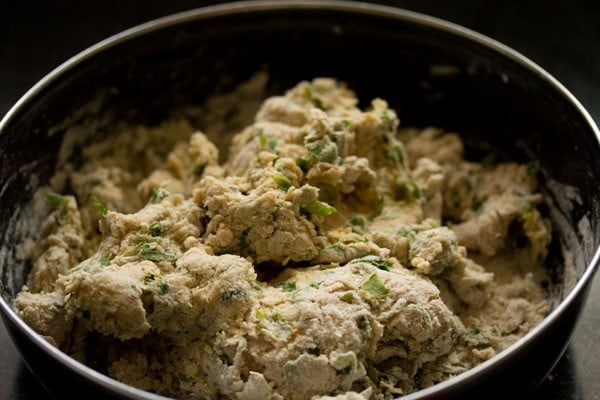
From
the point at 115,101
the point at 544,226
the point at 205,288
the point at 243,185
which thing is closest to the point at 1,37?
the point at 115,101

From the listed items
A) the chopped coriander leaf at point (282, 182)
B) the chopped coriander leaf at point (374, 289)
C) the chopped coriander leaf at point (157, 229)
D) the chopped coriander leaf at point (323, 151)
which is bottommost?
the chopped coriander leaf at point (374, 289)

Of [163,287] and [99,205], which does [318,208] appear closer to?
[163,287]

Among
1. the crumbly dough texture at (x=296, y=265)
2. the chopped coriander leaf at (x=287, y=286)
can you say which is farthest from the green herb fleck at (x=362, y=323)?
the chopped coriander leaf at (x=287, y=286)

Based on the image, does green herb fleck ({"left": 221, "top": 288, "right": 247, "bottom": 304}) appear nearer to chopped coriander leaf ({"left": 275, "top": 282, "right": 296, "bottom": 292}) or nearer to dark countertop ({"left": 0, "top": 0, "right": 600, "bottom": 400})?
chopped coriander leaf ({"left": 275, "top": 282, "right": 296, "bottom": 292})

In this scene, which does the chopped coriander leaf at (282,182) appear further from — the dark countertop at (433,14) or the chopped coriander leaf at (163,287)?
the dark countertop at (433,14)

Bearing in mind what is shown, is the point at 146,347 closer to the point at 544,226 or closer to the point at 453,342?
the point at 453,342

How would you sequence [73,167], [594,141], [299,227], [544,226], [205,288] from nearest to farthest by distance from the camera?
[205,288] → [299,227] → [594,141] → [544,226] → [73,167]

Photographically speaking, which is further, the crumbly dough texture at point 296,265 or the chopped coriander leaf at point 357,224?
the chopped coriander leaf at point 357,224

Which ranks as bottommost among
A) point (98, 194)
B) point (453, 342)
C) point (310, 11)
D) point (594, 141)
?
point (453, 342)

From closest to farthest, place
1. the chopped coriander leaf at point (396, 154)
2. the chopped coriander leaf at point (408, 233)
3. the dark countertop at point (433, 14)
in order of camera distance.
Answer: the chopped coriander leaf at point (408, 233), the chopped coriander leaf at point (396, 154), the dark countertop at point (433, 14)
